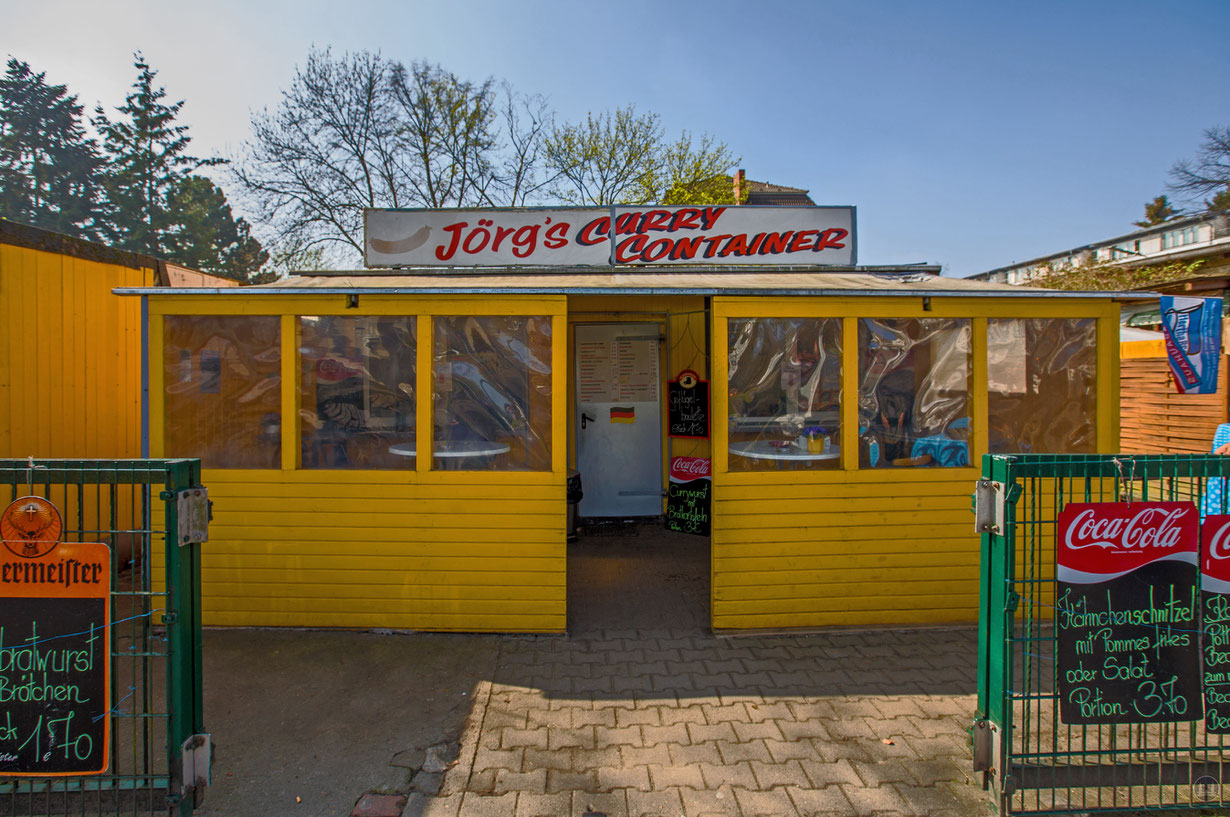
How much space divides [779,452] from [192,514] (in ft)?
11.7

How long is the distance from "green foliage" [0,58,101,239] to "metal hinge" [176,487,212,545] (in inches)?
1305

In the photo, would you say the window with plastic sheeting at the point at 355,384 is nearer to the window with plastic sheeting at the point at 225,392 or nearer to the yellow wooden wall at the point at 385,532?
the yellow wooden wall at the point at 385,532

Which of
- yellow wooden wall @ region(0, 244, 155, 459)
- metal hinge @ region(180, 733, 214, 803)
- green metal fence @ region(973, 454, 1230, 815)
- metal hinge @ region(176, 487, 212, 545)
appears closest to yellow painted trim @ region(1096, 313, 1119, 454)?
green metal fence @ region(973, 454, 1230, 815)

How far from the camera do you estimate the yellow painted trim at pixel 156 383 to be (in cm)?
451

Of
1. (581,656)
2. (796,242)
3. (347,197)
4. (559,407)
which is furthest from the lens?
(347,197)

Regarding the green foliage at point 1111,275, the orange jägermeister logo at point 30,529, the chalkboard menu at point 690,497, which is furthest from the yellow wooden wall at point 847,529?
the green foliage at point 1111,275

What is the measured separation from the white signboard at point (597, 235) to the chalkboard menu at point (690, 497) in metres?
2.14

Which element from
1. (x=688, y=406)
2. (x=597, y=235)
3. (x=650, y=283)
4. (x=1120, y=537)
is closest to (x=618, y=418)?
(x=688, y=406)

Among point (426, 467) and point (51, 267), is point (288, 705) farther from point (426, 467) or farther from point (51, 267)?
point (51, 267)

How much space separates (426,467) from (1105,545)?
3.82m

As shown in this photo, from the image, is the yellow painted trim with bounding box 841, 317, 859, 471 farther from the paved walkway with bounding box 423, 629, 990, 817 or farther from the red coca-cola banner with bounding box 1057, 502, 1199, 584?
the red coca-cola banner with bounding box 1057, 502, 1199, 584

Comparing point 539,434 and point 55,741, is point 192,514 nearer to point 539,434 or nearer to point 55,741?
point 55,741

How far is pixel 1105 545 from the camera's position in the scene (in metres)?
2.58

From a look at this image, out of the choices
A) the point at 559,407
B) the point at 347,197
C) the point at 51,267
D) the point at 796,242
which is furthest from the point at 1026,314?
the point at 347,197
